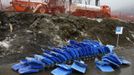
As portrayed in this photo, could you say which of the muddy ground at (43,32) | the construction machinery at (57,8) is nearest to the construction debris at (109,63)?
the muddy ground at (43,32)

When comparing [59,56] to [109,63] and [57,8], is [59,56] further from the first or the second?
[57,8]

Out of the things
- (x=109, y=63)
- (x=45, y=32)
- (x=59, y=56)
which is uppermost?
(x=45, y=32)

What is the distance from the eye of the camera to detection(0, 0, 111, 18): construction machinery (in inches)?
1371

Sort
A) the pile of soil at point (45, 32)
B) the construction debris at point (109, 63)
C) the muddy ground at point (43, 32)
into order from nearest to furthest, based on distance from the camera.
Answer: the construction debris at point (109, 63) < the muddy ground at point (43, 32) < the pile of soil at point (45, 32)

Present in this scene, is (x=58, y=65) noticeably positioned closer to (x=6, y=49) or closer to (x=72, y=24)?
(x=6, y=49)

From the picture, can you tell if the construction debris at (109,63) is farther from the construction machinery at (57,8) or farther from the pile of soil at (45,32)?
the construction machinery at (57,8)

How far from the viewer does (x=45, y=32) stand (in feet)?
91.9

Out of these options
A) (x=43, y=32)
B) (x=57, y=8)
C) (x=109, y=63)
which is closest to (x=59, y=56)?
(x=109, y=63)

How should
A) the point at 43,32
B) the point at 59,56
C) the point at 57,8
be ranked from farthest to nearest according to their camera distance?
1. the point at 57,8
2. the point at 43,32
3. the point at 59,56

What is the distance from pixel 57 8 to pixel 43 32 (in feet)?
34.4

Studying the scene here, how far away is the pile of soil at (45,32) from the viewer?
25.1 m

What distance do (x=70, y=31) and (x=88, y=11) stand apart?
10.1 meters

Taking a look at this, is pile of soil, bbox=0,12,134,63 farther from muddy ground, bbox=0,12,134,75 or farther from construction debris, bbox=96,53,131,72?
construction debris, bbox=96,53,131,72

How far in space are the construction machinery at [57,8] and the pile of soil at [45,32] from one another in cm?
404
